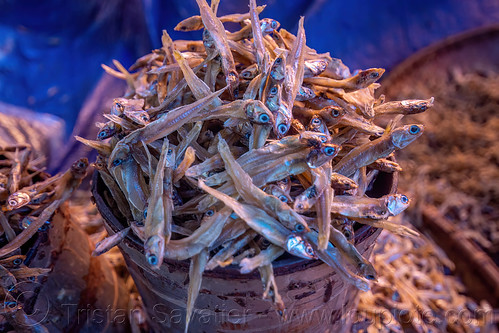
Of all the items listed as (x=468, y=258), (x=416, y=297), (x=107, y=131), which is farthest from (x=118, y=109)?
(x=468, y=258)

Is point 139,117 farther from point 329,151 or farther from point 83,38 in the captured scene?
point 83,38

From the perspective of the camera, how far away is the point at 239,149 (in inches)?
21.7

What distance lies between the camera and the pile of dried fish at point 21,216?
609mm

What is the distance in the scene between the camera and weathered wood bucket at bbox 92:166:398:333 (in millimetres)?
491

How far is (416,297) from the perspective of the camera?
3.41 feet

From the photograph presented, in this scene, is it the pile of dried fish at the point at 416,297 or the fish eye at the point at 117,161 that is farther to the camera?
the pile of dried fish at the point at 416,297

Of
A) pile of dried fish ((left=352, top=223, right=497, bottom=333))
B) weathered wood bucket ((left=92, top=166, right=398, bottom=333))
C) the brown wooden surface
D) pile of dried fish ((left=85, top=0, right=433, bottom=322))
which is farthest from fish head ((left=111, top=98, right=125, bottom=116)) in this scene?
the brown wooden surface

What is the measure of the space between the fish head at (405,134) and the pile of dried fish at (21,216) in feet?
1.72

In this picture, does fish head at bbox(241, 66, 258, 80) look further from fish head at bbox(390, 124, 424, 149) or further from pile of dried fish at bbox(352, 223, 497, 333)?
pile of dried fish at bbox(352, 223, 497, 333)

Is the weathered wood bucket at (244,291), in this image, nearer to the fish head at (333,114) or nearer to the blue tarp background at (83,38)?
the fish head at (333,114)

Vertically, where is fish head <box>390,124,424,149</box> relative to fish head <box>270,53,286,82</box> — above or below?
below

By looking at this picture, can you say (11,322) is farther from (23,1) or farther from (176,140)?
(23,1)

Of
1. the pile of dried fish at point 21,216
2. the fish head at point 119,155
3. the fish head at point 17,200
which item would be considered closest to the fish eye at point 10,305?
the pile of dried fish at point 21,216

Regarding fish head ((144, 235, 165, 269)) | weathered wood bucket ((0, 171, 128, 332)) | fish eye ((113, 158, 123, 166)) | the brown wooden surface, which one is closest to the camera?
fish head ((144, 235, 165, 269))
